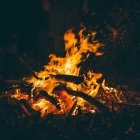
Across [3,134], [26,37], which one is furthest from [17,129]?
[26,37]

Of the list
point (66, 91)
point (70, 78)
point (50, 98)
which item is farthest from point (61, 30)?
point (50, 98)

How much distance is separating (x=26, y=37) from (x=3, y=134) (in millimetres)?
2683

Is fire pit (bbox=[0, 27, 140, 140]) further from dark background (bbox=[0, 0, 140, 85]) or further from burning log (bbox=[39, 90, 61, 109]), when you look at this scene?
dark background (bbox=[0, 0, 140, 85])

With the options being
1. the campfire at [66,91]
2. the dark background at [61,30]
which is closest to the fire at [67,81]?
the campfire at [66,91]

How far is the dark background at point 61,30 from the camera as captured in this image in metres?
6.36

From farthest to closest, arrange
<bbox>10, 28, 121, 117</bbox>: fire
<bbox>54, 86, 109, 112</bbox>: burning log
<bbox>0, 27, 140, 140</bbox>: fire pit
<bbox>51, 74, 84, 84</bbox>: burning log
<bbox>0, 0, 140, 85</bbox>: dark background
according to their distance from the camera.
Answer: <bbox>0, 0, 140, 85</bbox>: dark background, <bbox>51, 74, 84, 84</bbox>: burning log, <bbox>10, 28, 121, 117</bbox>: fire, <bbox>54, 86, 109, 112</bbox>: burning log, <bbox>0, 27, 140, 140</bbox>: fire pit

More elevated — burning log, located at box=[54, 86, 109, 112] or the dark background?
the dark background

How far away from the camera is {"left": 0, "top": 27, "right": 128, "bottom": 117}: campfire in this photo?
17.2 ft

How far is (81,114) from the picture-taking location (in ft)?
16.4

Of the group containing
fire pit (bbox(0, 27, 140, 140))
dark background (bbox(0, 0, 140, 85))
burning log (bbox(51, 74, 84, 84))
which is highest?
dark background (bbox(0, 0, 140, 85))

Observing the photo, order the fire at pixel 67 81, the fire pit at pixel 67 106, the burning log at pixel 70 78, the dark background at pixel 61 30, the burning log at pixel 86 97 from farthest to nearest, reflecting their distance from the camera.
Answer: the dark background at pixel 61 30 → the burning log at pixel 70 78 → the fire at pixel 67 81 → the burning log at pixel 86 97 → the fire pit at pixel 67 106

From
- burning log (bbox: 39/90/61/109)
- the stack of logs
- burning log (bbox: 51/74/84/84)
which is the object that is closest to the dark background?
the stack of logs

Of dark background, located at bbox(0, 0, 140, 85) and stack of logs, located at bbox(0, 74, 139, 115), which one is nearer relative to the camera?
stack of logs, located at bbox(0, 74, 139, 115)

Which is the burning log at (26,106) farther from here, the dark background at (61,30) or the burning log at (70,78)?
the dark background at (61,30)
